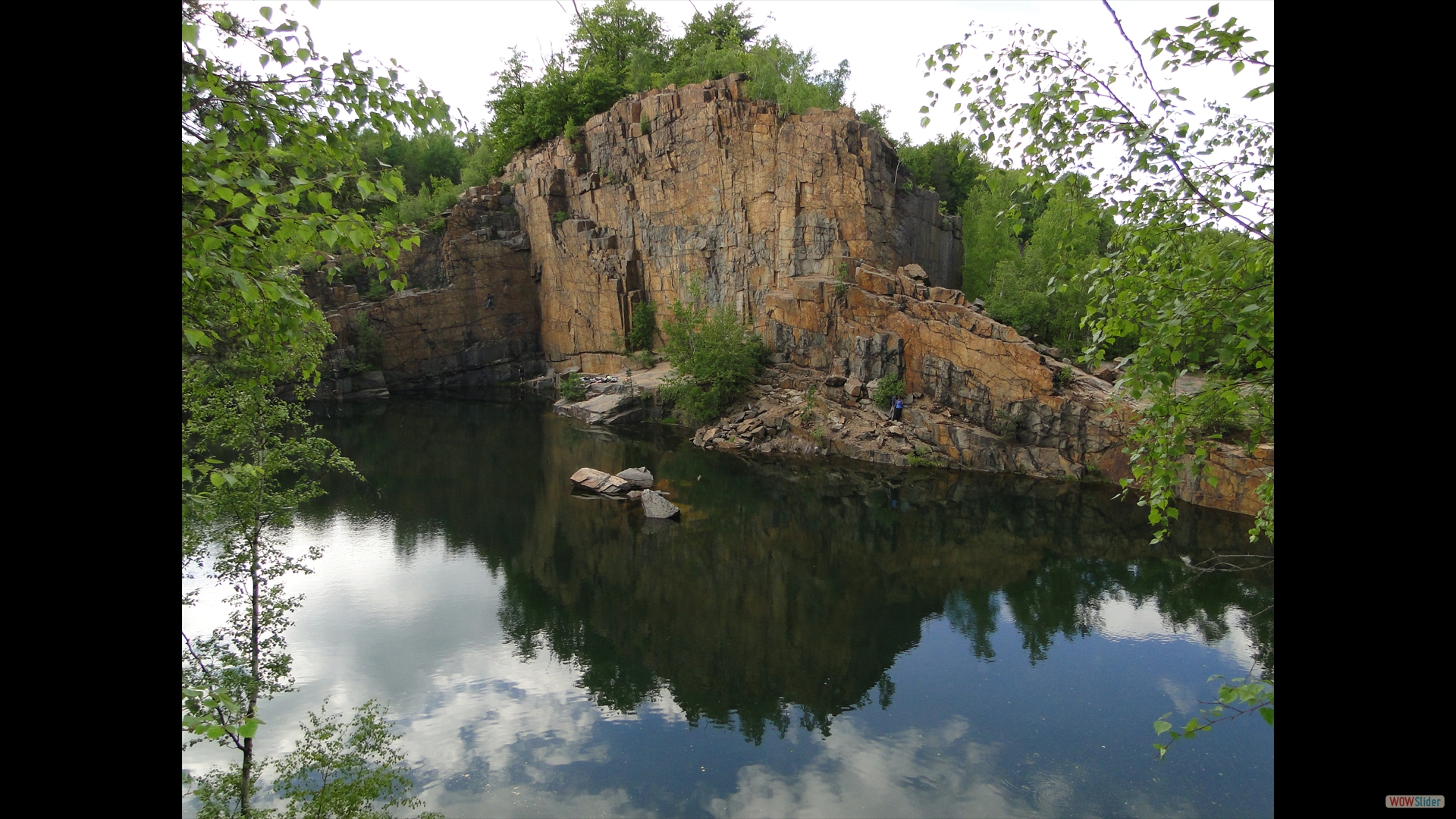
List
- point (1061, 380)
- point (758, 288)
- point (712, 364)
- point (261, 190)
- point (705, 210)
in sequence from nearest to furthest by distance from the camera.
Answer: point (261, 190) → point (1061, 380) → point (712, 364) → point (758, 288) → point (705, 210)

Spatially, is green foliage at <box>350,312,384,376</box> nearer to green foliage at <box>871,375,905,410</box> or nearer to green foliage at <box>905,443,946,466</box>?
green foliage at <box>871,375,905,410</box>

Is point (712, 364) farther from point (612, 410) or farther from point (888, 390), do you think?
point (888, 390)

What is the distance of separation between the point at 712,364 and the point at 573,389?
11.4 m

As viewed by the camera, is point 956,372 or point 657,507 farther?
point 956,372

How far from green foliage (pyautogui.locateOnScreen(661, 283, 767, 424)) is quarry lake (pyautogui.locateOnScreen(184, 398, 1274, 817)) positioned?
775cm

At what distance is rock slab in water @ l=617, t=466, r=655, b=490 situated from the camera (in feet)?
78.6

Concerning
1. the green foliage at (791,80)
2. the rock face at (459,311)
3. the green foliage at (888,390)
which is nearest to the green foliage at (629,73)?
the green foliage at (791,80)

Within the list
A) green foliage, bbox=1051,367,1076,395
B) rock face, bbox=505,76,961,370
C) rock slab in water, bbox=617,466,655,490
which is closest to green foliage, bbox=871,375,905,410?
rock face, bbox=505,76,961,370

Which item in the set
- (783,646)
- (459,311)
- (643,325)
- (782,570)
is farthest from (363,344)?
(783,646)

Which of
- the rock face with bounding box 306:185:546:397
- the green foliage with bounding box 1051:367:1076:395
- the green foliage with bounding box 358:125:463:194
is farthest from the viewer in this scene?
the green foliage with bounding box 358:125:463:194

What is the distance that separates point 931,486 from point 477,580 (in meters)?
14.5

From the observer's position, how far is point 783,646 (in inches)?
567
